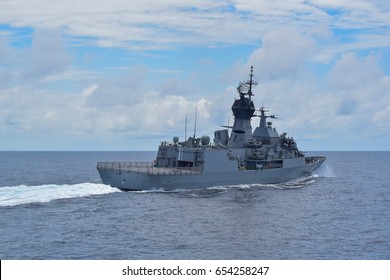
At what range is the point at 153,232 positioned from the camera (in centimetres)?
3372

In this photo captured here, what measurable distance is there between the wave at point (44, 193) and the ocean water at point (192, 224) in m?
0.10

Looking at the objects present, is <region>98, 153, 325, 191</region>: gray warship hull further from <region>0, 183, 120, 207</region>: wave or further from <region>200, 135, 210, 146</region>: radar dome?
<region>200, 135, 210, 146</region>: radar dome

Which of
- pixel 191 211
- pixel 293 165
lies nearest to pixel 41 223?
pixel 191 211

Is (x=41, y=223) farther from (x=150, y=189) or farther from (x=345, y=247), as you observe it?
(x=345, y=247)

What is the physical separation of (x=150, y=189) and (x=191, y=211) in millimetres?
9678

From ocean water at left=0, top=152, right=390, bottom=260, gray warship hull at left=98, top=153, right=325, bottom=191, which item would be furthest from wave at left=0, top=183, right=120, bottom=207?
gray warship hull at left=98, top=153, right=325, bottom=191

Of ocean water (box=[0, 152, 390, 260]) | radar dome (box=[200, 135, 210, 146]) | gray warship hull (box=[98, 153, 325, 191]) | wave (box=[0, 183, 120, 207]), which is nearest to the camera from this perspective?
ocean water (box=[0, 152, 390, 260])

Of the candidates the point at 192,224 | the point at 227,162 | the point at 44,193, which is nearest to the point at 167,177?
the point at 227,162

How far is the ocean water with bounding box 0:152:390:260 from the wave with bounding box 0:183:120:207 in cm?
10

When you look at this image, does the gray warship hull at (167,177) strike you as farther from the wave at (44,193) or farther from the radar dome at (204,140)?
the radar dome at (204,140)

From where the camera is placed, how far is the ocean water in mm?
28922

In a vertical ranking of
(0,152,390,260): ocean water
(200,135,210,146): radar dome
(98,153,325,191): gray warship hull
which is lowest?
(0,152,390,260): ocean water

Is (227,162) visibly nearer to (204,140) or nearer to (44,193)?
(204,140)

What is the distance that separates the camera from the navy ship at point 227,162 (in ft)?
165
